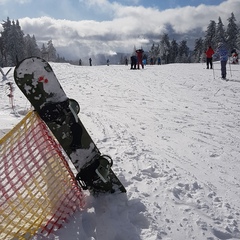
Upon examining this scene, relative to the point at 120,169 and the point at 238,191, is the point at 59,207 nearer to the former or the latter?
the point at 120,169

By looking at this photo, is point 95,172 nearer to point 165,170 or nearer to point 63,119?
point 63,119

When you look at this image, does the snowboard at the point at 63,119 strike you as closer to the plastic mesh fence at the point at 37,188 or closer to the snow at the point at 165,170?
the plastic mesh fence at the point at 37,188

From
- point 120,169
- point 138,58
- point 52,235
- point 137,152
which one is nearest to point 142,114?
point 137,152

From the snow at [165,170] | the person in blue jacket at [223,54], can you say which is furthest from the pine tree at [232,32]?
the snow at [165,170]

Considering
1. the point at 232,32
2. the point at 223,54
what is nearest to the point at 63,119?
the point at 223,54

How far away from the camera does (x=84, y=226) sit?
2.23m

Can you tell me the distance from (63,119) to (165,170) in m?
1.90

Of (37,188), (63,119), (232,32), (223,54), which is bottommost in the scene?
(37,188)

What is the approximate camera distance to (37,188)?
2.21 meters

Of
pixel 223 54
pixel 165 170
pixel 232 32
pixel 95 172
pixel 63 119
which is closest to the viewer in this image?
pixel 63 119

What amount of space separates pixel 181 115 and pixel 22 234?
5.56 meters

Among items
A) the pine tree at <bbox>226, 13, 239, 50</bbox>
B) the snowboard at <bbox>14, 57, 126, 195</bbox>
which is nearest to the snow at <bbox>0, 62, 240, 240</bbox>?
the snowboard at <bbox>14, 57, 126, 195</bbox>

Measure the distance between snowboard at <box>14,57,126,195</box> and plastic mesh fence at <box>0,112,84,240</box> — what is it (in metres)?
0.15

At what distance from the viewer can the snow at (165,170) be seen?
2.24m
